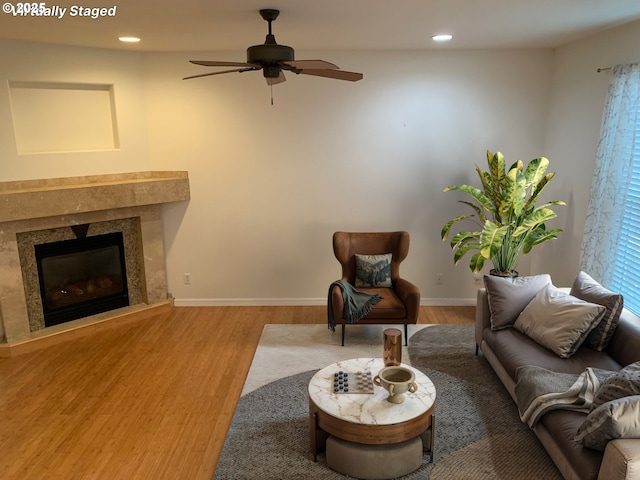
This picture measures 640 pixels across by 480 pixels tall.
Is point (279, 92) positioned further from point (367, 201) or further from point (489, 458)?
point (489, 458)

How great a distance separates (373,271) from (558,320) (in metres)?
1.84

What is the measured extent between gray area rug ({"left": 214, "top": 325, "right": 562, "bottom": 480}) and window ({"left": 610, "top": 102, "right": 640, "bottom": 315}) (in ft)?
4.14

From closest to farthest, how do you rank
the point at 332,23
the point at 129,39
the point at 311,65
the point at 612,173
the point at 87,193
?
the point at 311,65 < the point at 332,23 < the point at 612,173 < the point at 129,39 < the point at 87,193

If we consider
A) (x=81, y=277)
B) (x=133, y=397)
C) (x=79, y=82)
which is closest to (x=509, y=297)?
(x=133, y=397)

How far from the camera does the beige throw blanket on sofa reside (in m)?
2.81

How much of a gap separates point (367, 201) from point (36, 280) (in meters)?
3.46

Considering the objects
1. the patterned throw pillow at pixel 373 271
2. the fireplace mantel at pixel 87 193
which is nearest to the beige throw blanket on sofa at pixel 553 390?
the patterned throw pillow at pixel 373 271

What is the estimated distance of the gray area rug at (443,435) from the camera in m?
2.93

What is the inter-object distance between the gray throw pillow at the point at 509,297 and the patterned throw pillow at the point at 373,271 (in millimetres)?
1180

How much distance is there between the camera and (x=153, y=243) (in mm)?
5508

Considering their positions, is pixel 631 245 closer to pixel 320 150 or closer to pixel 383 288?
pixel 383 288

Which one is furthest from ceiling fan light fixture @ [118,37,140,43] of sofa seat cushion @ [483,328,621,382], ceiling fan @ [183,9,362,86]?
sofa seat cushion @ [483,328,621,382]

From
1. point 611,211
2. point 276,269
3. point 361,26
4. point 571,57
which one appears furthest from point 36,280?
point 571,57

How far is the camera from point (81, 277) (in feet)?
17.1
